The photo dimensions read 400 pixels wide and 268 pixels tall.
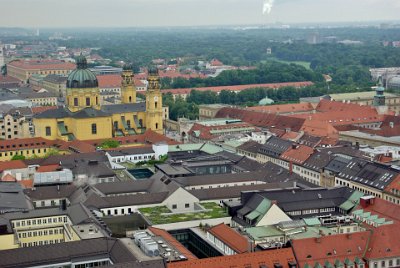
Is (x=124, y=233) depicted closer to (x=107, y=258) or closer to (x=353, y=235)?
(x=107, y=258)

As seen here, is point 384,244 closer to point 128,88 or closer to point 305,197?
point 305,197

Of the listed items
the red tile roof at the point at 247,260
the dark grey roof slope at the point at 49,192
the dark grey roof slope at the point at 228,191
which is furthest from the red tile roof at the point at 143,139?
the red tile roof at the point at 247,260

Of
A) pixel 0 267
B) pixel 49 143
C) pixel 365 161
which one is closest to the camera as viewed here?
pixel 0 267

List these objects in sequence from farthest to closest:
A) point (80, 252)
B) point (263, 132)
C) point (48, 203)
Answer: point (263, 132), point (48, 203), point (80, 252)

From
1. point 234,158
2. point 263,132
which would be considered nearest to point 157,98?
point 263,132

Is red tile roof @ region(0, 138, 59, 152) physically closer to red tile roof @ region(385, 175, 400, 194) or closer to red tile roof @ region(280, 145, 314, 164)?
red tile roof @ region(280, 145, 314, 164)

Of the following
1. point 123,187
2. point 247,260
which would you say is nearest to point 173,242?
point 247,260

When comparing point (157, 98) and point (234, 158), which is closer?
point (234, 158)

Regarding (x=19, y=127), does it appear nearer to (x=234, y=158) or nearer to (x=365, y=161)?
(x=234, y=158)
